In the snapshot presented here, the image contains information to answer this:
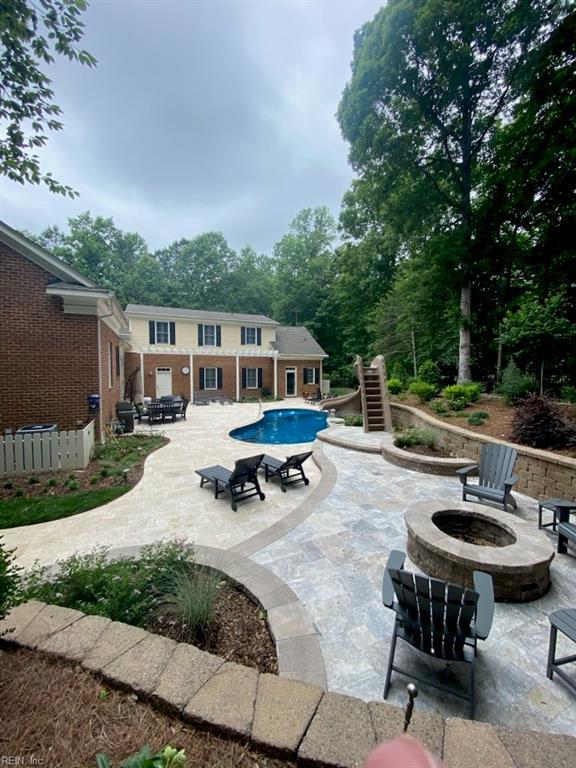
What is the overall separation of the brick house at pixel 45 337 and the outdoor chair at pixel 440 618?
8.66 metres

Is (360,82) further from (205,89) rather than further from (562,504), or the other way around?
(562,504)

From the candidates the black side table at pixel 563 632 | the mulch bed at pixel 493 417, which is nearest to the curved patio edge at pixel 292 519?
the black side table at pixel 563 632

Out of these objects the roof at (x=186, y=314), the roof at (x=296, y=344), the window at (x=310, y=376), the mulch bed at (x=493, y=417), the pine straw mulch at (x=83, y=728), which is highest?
the roof at (x=186, y=314)

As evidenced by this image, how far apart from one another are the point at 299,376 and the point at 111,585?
805 inches

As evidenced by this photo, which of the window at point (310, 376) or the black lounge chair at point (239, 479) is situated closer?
the black lounge chair at point (239, 479)

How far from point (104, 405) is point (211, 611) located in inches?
326

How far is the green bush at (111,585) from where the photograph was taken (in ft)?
8.34

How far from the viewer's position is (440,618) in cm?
212

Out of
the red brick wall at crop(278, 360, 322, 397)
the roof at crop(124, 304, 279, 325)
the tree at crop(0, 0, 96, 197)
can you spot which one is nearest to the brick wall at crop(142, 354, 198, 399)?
the roof at crop(124, 304, 279, 325)

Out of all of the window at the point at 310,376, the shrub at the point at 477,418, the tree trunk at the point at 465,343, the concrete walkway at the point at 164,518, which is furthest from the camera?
the window at the point at 310,376

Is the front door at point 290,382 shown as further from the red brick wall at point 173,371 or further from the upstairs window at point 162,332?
the upstairs window at point 162,332

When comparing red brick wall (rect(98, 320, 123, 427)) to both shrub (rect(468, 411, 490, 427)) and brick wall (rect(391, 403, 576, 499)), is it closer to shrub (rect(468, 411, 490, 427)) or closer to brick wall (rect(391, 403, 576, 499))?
brick wall (rect(391, 403, 576, 499))

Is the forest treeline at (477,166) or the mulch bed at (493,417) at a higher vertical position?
the forest treeline at (477,166)

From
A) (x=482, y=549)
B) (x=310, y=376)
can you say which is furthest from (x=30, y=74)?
(x=310, y=376)
